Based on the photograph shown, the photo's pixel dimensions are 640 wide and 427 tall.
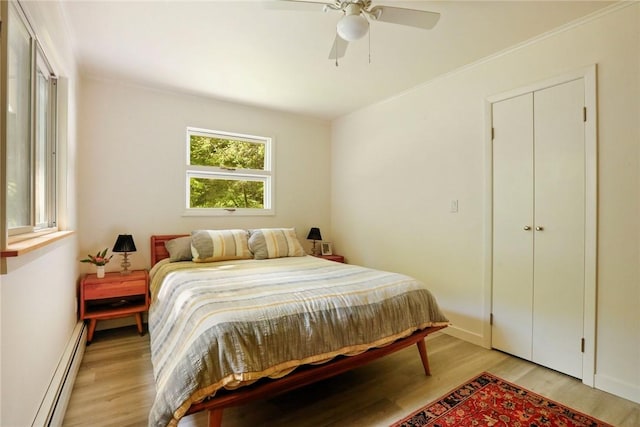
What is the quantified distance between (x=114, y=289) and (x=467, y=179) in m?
3.30

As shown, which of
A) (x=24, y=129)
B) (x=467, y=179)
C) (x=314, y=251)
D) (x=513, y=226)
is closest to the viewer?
(x=24, y=129)

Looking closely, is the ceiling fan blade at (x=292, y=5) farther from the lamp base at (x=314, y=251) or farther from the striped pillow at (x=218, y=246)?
the lamp base at (x=314, y=251)

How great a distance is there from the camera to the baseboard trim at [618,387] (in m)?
1.88

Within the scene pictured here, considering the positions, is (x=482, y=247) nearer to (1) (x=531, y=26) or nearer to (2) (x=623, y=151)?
(2) (x=623, y=151)

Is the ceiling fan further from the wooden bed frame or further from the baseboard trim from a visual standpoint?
the baseboard trim

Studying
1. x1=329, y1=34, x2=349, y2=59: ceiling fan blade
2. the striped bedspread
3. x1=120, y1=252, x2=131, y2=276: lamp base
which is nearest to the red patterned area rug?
the striped bedspread

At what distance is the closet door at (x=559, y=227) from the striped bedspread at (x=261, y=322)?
2.84ft

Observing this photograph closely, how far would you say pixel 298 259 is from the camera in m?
3.21

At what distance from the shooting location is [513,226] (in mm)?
2500

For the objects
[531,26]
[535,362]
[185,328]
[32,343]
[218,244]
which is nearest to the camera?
[32,343]

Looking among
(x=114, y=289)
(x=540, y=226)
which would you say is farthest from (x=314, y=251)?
(x=540, y=226)

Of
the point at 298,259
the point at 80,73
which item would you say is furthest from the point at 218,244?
the point at 80,73

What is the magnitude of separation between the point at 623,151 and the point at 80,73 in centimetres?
432

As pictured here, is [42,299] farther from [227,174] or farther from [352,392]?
[227,174]
